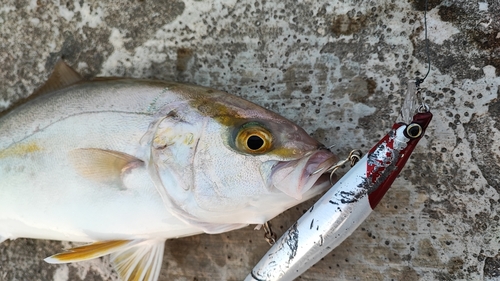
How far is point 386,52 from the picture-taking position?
64.2 inches

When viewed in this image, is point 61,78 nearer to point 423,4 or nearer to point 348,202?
point 348,202

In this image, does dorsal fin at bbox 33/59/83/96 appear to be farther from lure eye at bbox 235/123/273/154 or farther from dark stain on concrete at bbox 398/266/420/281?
dark stain on concrete at bbox 398/266/420/281

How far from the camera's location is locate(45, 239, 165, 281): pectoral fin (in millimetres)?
1479

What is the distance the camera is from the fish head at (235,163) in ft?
4.17

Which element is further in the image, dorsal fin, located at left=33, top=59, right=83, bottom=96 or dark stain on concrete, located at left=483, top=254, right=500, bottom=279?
dorsal fin, located at left=33, top=59, right=83, bottom=96

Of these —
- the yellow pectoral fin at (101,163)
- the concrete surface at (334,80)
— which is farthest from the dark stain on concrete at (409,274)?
the yellow pectoral fin at (101,163)

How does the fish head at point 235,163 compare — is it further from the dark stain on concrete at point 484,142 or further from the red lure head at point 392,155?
the dark stain on concrete at point 484,142

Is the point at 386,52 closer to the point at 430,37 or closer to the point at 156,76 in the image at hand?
the point at 430,37

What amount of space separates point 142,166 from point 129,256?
1.30 ft

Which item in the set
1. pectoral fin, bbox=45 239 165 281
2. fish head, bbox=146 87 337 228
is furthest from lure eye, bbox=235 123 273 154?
pectoral fin, bbox=45 239 165 281

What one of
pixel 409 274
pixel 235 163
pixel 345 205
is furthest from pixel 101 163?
pixel 409 274

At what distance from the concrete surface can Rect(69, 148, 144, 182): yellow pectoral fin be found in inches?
19.9

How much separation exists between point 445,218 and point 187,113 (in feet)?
3.17

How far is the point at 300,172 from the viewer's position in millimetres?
1248
